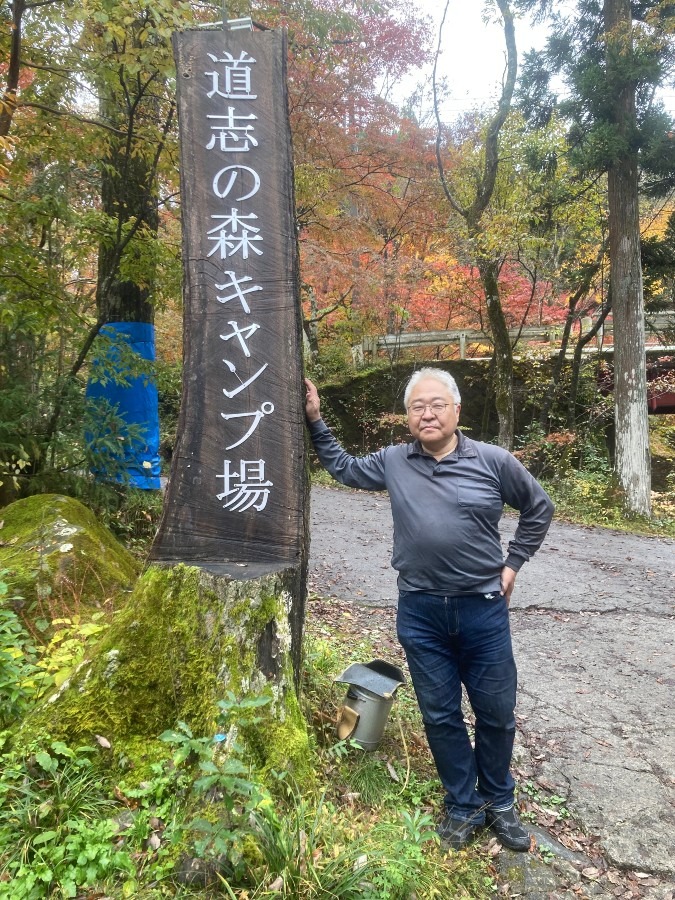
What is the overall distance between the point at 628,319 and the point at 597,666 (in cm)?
726

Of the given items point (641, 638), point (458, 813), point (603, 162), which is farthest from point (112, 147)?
point (603, 162)

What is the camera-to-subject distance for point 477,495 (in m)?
2.35

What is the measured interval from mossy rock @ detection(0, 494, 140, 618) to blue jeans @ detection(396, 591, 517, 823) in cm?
191

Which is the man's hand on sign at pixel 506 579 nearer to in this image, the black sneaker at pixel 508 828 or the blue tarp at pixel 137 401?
the black sneaker at pixel 508 828

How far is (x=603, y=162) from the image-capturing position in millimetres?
9594

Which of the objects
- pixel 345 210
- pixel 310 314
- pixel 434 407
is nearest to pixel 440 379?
pixel 434 407

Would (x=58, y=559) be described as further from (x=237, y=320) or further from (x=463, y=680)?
(x=463, y=680)

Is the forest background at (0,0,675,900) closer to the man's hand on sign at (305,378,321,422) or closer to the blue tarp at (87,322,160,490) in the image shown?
the blue tarp at (87,322,160,490)

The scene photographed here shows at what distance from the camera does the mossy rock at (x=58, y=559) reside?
3229 mm

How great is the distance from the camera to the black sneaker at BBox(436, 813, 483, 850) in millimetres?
2332

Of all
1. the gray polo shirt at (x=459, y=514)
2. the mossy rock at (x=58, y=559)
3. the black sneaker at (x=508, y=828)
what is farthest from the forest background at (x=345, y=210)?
the black sneaker at (x=508, y=828)

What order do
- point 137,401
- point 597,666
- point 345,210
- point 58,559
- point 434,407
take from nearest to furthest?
1. point 434,407
2. point 58,559
3. point 597,666
4. point 137,401
5. point 345,210

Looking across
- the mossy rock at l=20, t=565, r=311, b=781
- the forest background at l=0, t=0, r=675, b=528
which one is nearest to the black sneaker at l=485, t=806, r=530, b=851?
the mossy rock at l=20, t=565, r=311, b=781

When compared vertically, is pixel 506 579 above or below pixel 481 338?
below
